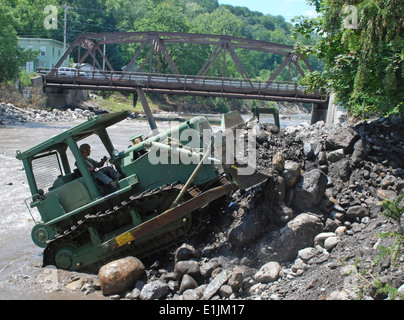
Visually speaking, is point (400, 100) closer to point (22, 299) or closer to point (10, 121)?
point (22, 299)

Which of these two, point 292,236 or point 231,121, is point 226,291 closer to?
point 292,236

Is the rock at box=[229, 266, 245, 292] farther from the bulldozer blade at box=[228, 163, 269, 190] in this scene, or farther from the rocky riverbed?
the bulldozer blade at box=[228, 163, 269, 190]

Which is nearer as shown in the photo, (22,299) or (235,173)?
(22,299)

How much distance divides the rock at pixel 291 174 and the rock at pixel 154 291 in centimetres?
277

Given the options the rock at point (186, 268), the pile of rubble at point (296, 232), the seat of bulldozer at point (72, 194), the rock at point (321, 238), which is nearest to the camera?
the pile of rubble at point (296, 232)

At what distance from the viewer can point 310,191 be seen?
8.29 meters

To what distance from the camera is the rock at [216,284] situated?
692 centimetres

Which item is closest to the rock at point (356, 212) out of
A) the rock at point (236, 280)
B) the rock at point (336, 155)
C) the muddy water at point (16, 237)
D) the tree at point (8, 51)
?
the rock at point (336, 155)

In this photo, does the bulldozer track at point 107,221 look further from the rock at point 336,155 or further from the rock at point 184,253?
the rock at point 336,155

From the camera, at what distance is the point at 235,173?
8.29 meters

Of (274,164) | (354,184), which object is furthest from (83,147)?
(354,184)

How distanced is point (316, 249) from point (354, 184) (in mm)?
1666

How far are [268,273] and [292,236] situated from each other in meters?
0.89

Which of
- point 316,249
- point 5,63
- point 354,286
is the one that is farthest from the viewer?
point 5,63
